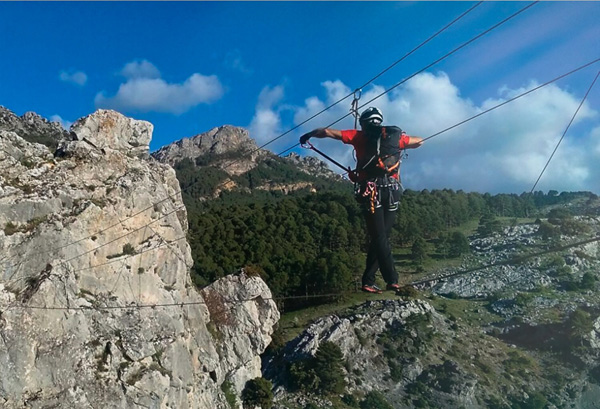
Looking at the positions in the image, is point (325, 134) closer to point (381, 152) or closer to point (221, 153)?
point (381, 152)

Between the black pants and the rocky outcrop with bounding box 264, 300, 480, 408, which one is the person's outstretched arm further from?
the rocky outcrop with bounding box 264, 300, 480, 408

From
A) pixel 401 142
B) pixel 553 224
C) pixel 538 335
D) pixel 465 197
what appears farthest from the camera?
pixel 465 197

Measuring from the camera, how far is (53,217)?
1081 inches

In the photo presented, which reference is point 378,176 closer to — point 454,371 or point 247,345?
point 247,345

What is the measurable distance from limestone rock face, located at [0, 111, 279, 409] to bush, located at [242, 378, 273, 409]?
1.31 meters

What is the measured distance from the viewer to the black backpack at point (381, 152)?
9898mm

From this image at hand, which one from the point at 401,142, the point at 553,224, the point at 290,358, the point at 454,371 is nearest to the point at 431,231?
the point at 553,224

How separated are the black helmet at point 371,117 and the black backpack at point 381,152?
139mm

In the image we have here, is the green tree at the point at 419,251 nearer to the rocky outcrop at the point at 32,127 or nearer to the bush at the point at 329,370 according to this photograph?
the bush at the point at 329,370

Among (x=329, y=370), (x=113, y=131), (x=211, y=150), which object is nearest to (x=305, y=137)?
(x=113, y=131)

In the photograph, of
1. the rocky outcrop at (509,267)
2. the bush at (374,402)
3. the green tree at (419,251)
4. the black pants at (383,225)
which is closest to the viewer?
the black pants at (383,225)

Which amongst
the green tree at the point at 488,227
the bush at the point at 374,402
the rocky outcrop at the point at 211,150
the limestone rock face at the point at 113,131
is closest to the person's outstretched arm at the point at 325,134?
the limestone rock face at the point at 113,131

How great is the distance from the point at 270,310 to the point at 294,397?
982 cm

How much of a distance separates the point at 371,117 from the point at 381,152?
702 millimetres
